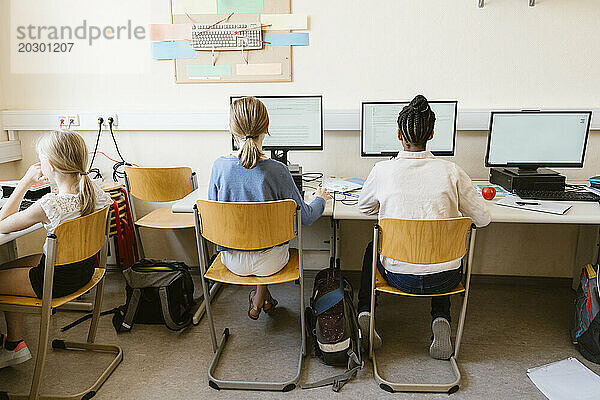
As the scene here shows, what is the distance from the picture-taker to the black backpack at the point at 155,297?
7.63 ft

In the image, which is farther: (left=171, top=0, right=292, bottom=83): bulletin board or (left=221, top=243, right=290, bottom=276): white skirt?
(left=171, top=0, right=292, bottom=83): bulletin board

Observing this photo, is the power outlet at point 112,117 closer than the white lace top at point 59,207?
No

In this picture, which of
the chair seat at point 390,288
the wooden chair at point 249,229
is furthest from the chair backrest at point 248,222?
the chair seat at point 390,288

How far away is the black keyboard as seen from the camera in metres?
2.27

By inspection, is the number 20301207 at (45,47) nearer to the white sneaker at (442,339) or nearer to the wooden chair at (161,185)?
the wooden chair at (161,185)

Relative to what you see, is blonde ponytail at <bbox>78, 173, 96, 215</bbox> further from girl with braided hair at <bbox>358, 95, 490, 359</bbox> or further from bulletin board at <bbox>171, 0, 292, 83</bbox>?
bulletin board at <bbox>171, 0, 292, 83</bbox>

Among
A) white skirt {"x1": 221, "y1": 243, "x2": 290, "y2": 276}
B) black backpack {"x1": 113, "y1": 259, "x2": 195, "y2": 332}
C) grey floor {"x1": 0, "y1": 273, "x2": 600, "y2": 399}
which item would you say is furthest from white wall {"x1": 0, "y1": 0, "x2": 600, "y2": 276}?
white skirt {"x1": 221, "y1": 243, "x2": 290, "y2": 276}

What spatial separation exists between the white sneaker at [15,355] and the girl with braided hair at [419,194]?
5.16 ft

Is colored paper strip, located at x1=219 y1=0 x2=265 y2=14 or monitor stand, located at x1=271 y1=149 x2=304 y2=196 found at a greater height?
colored paper strip, located at x1=219 y1=0 x2=265 y2=14

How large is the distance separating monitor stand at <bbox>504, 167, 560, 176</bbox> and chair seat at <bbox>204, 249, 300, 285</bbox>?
125cm

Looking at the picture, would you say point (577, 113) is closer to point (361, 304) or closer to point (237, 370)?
point (361, 304)

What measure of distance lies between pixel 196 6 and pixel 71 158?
1.36 metres

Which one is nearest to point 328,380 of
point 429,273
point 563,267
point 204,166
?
point 429,273

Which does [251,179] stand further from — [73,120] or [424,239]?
[73,120]
